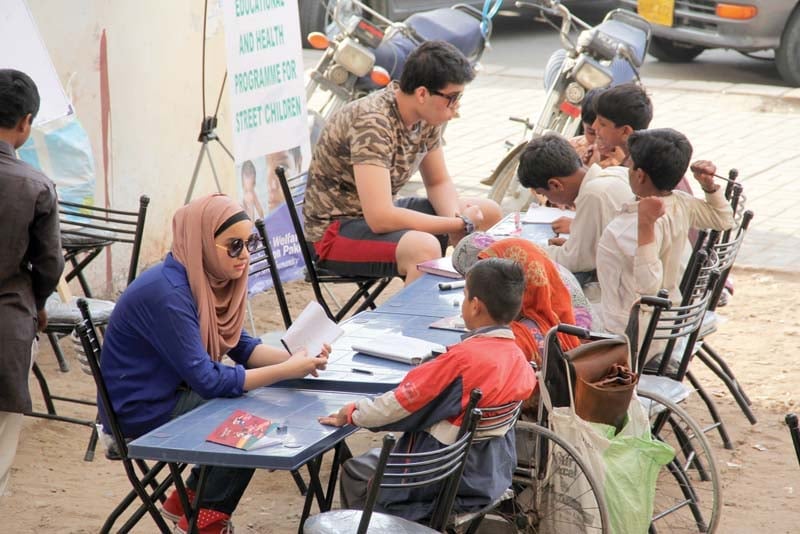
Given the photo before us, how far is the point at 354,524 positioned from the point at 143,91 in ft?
13.2

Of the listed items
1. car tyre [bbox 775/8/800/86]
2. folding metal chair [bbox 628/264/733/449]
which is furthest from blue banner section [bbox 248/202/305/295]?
car tyre [bbox 775/8/800/86]

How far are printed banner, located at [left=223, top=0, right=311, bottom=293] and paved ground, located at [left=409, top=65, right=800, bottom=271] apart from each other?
2.19 m

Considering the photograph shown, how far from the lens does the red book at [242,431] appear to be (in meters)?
3.08

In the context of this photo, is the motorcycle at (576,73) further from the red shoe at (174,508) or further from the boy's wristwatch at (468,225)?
the red shoe at (174,508)

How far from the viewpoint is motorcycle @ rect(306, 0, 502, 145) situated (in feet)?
25.6

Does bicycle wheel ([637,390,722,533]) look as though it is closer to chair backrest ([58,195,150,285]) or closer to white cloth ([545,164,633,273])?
white cloth ([545,164,633,273])

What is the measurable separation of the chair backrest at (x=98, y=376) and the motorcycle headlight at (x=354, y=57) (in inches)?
176

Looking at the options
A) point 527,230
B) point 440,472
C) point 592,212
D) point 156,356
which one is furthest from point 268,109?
point 440,472

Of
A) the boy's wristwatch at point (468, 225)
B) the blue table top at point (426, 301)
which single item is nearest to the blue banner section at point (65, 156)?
the boy's wristwatch at point (468, 225)

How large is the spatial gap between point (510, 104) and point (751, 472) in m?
6.83

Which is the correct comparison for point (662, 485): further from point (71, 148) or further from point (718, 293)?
point (71, 148)

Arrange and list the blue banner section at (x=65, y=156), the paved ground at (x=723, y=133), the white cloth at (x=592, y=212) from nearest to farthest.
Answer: the white cloth at (x=592, y=212)
the blue banner section at (x=65, y=156)
the paved ground at (x=723, y=133)

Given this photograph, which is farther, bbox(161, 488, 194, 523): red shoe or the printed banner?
the printed banner

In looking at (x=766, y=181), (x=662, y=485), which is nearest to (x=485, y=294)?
(x=662, y=485)
